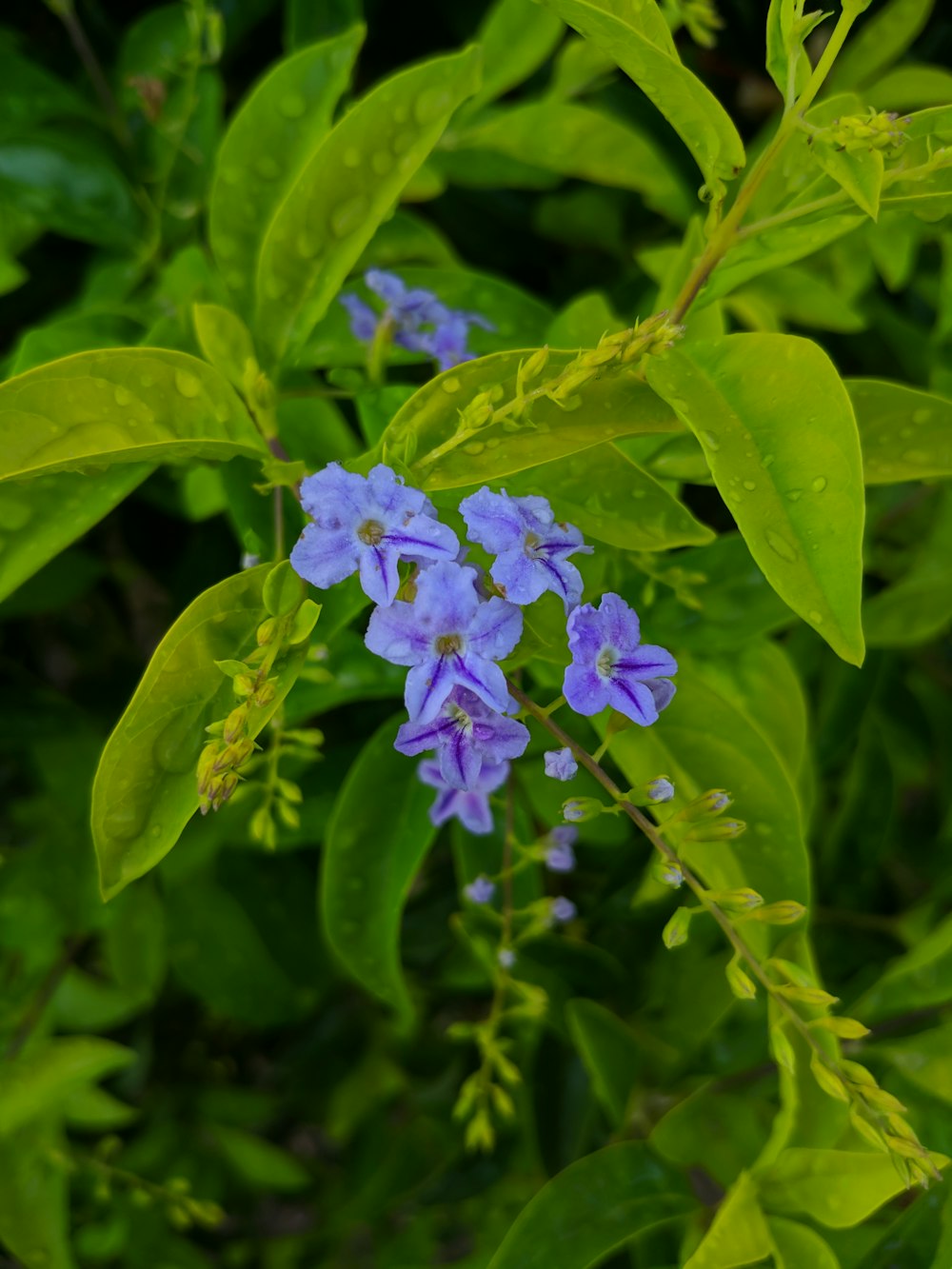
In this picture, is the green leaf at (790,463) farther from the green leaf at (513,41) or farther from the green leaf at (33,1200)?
the green leaf at (33,1200)

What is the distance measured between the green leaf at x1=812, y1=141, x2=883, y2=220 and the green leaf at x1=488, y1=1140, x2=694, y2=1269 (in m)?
1.00

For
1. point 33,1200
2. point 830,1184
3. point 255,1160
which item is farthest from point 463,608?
point 255,1160

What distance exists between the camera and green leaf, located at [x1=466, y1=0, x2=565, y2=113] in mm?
1403

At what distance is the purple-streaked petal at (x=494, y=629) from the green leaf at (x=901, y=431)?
411 millimetres

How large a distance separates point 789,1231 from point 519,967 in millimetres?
451

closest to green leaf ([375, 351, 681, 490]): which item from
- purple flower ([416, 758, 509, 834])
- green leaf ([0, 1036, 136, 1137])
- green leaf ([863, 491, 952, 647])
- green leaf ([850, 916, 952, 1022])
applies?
purple flower ([416, 758, 509, 834])

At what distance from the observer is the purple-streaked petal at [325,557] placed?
0.72 m

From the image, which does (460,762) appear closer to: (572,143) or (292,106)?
(292,106)

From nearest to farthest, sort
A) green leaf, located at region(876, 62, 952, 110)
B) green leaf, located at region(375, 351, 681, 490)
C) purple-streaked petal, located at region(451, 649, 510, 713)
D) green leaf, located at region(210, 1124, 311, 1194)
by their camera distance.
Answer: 1. purple-streaked petal, located at region(451, 649, 510, 713)
2. green leaf, located at region(375, 351, 681, 490)
3. green leaf, located at region(876, 62, 952, 110)
4. green leaf, located at region(210, 1124, 311, 1194)

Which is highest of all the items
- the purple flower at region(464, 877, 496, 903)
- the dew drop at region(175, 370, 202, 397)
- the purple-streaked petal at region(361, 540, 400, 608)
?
the dew drop at region(175, 370, 202, 397)

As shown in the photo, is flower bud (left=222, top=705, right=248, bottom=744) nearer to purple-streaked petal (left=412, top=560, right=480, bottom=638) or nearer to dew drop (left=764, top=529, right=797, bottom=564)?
purple-streaked petal (left=412, top=560, right=480, bottom=638)

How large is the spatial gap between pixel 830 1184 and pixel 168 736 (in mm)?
832

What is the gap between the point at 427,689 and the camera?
2.29 ft

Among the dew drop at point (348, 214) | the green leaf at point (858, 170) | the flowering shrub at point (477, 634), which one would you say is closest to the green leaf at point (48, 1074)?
the flowering shrub at point (477, 634)
